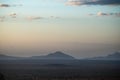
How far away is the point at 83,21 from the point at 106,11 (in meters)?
0.31

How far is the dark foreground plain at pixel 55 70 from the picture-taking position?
16.3 ft

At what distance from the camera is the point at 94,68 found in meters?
5.02

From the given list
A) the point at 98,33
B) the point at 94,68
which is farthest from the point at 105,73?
the point at 98,33

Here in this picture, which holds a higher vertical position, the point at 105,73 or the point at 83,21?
the point at 83,21

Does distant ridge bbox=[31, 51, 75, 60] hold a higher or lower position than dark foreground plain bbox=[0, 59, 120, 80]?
higher

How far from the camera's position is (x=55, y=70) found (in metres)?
4.96

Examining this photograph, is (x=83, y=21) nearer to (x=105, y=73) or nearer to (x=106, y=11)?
(x=106, y=11)

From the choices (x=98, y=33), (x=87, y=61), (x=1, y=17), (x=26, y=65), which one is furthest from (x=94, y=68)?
(x=1, y=17)

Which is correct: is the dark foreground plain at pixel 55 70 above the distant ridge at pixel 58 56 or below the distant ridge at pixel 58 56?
below

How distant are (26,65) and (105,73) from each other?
950mm

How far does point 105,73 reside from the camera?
501 cm

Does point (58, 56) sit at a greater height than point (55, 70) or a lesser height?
greater

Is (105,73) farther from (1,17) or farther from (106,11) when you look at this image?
(1,17)

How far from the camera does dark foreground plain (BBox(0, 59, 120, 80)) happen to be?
4973 mm
